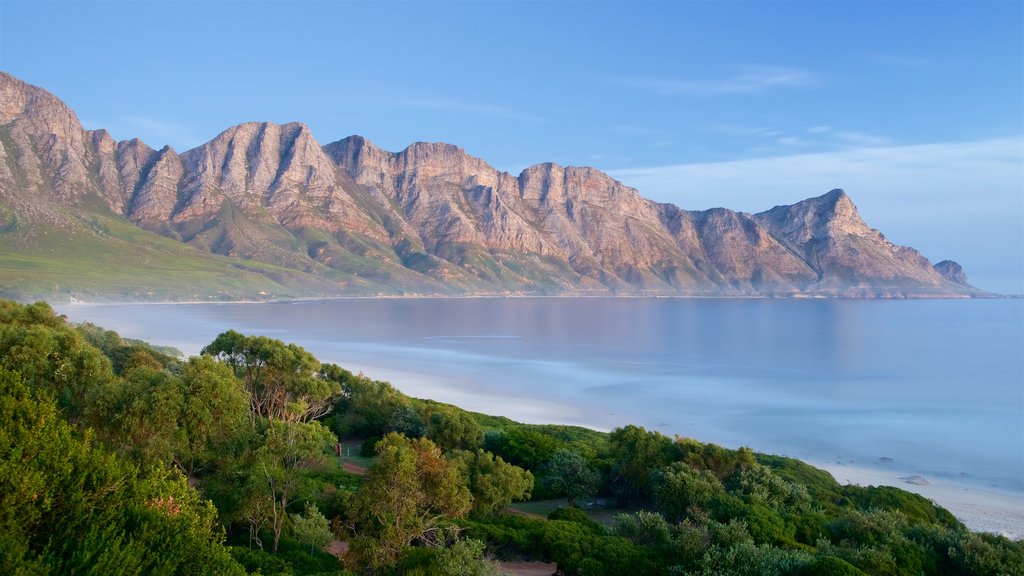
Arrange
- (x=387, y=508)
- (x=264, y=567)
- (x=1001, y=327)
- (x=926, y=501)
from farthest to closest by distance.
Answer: (x=1001, y=327), (x=926, y=501), (x=387, y=508), (x=264, y=567)

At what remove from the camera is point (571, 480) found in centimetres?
3441

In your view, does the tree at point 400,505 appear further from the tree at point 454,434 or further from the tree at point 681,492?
the tree at point 454,434

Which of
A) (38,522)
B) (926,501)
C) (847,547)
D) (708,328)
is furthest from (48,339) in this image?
(708,328)

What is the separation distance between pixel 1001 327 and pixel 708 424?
17420 cm

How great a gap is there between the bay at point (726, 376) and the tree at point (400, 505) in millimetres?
38793

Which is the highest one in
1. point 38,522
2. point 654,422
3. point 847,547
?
point 38,522

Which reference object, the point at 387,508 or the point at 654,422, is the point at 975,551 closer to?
the point at 387,508

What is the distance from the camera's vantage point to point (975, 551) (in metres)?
22.9

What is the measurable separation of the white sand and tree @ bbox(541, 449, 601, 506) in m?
20.2

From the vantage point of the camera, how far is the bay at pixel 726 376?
59.3 m

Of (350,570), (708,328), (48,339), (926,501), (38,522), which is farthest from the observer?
(708,328)

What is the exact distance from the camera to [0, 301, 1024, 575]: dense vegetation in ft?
43.0

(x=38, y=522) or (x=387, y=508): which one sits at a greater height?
(x=38, y=522)

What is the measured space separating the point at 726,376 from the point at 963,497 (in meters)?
51.9
